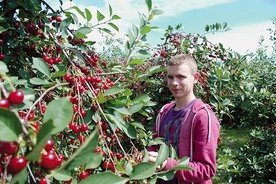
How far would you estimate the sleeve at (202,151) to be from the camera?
6.21 feet

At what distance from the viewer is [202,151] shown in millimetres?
1949

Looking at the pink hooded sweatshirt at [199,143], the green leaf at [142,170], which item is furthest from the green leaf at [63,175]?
the pink hooded sweatshirt at [199,143]

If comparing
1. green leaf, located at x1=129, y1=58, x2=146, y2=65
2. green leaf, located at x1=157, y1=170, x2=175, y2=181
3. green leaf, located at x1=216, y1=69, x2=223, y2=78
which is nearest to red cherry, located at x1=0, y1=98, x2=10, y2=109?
green leaf, located at x1=157, y1=170, x2=175, y2=181

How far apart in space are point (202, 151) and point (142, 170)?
1.02 metres

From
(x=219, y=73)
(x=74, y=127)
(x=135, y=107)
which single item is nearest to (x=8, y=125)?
(x=74, y=127)

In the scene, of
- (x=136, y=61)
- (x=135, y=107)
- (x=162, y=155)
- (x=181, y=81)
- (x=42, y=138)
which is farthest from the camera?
(x=181, y=81)

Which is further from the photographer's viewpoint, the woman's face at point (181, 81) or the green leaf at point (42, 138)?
the woman's face at point (181, 81)

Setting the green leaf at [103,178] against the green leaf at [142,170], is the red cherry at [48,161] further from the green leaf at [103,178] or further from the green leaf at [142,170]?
the green leaf at [142,170]

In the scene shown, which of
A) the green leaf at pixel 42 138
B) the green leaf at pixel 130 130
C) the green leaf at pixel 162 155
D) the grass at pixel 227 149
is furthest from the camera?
the grass at pixel 227 149

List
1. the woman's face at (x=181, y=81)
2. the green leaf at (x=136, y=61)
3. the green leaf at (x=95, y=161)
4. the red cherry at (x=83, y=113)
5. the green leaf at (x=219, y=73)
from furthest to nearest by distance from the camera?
1. the green leaf at (x=219, y=73)
2. the woman's face at (x=181, y=81)
3. the green leaf at (x=136, y=61)
4. the red cherry at (x=83, y=113)
5. the green leaf at (x=95, y=161)

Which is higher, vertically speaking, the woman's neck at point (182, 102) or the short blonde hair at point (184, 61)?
the short blonde hair at point (184, 61)

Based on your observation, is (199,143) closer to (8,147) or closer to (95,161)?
(95,161)

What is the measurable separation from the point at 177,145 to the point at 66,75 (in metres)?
1.05

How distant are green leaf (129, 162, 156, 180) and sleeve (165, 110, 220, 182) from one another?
0.93 m
